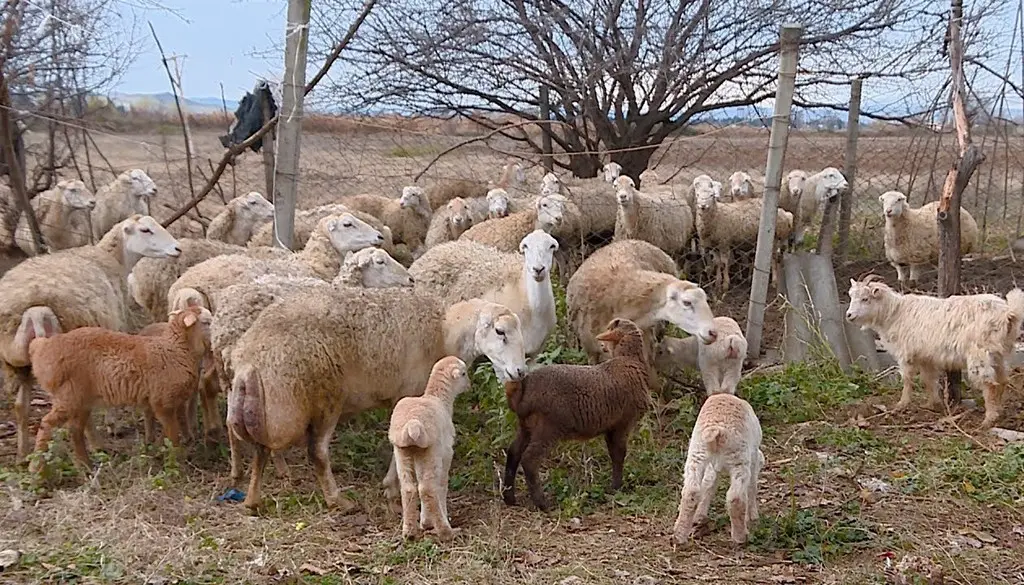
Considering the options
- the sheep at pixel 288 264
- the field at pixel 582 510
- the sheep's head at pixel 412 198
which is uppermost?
the sheep's head at pixel 412 198

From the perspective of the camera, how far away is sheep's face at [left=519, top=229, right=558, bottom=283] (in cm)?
617

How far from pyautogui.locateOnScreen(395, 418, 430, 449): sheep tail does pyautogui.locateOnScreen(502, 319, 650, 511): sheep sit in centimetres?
76

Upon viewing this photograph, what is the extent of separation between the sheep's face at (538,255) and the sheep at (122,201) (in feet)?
17.6

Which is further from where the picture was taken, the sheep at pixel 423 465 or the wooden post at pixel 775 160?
the wooden post at pixel 775 160

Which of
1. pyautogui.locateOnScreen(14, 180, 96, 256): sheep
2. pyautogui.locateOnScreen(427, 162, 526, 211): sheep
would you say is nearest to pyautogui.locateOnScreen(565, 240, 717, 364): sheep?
pyautogui.locateOnScreen(427, 162, 526, 211): sheep

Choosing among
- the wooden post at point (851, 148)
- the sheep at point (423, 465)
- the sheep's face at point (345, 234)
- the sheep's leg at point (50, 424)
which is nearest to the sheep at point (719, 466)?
the sheep at point (423, 465)

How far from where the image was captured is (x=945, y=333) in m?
6.20

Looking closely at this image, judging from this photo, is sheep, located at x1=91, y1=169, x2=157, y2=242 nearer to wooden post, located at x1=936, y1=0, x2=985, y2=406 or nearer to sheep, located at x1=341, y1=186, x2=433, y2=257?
sheep, located at x1=341, y1=186, x2=433, y2=257

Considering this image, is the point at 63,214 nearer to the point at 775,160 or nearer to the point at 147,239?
the point at 147,239

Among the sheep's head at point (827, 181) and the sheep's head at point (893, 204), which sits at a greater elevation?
the sheep's head at point (827, 181)

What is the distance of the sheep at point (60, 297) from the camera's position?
556 cm

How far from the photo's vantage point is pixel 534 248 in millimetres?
6305

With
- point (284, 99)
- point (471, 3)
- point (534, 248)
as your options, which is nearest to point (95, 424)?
point (284, 99)

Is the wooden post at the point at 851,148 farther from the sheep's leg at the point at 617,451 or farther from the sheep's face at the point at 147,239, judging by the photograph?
the sheep's face at the point at 147,239
